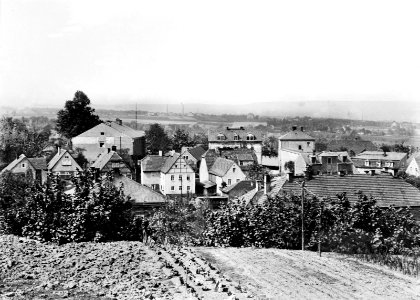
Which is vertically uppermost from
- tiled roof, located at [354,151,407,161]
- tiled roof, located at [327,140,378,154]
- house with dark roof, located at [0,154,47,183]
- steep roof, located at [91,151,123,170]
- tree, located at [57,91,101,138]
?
tree, located at [57,91,101,138]

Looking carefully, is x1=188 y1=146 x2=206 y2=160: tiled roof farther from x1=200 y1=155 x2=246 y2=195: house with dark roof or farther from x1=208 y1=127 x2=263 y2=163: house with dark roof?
x1=208 y1=127 x2=263 y2=163: house with dark roof

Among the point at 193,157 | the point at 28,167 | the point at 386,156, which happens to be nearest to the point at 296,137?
the point at 386,156

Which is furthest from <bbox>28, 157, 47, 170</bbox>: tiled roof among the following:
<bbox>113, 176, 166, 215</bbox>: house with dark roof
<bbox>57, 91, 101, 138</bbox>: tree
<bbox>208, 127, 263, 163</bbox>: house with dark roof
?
<bbox>208, 127, 263, 163</bbox>: house with dark roof

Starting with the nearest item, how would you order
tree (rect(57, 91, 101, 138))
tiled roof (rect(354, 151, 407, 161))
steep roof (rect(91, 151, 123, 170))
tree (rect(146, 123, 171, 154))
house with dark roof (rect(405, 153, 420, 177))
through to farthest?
1. steep roof (rect(91, 151, 123, 170))
2. house with dark roof (rect(405, 153, 420, 177))
3. tiled roof (rect(354, 151, 407, 161))
4. tree (rect(57, 91, 101, 138))
5. tree (rect(146, 123, 171, 154))

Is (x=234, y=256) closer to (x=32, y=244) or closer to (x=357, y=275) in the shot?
(x=357, y=275)

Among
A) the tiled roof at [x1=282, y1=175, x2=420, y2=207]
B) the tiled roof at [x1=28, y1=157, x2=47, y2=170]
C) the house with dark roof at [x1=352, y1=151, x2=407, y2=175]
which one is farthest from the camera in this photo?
the house with dark roof at [x1=352, y1=151, x2=407, y2=175]

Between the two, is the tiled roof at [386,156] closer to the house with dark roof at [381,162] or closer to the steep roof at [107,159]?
the house with dark roof at [381,162]

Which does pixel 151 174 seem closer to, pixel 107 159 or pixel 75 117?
pixel 107 159

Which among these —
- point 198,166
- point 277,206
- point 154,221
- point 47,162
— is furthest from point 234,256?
point 198,166
